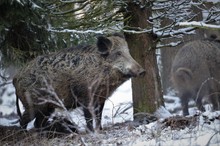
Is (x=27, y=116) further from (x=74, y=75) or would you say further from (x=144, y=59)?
(x=144, y=59)

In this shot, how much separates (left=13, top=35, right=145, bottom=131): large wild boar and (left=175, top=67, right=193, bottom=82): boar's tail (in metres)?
1.96

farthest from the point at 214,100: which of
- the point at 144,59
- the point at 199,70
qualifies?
the point at 144,59

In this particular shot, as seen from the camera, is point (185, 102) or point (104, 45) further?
point (185, 102)

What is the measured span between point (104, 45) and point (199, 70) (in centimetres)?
252

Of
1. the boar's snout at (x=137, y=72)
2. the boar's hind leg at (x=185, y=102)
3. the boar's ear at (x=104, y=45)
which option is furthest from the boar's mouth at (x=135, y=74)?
the boar's hind leg at (x=185, y=102)

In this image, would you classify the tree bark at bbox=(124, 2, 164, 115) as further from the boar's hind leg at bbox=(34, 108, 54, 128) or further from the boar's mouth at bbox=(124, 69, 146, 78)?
the boar's hind leg at bbox=(34, 108, 54, 128)

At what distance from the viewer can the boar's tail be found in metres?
9.23

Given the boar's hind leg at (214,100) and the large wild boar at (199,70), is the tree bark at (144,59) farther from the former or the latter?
the boar's hind leg at (214,100)

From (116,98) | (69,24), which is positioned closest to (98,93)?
(69,24)

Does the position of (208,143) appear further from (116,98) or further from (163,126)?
(116,98)

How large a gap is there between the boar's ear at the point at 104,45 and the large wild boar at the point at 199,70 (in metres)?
2.26

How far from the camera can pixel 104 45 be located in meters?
7.75

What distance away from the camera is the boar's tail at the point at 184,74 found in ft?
30.3

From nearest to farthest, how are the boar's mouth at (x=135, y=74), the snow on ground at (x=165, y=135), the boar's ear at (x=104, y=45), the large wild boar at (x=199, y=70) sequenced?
the snow on ground at (x=165, y=135) < the boar's mouth at (x=135, y=74) < the boar's ear at (x=104, y=45) < the large wild boar at (x=199, y=70)
